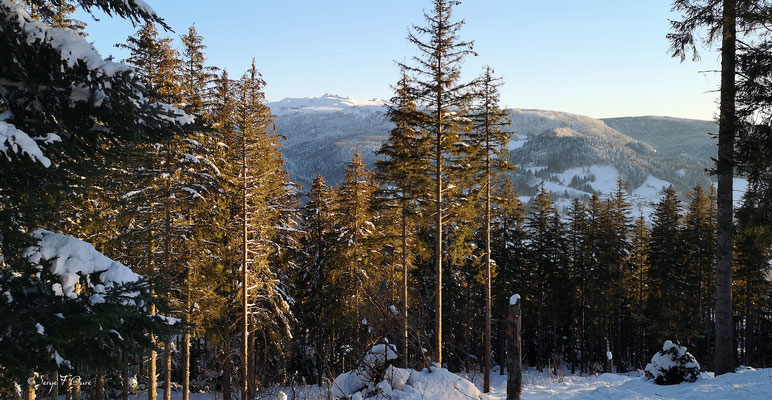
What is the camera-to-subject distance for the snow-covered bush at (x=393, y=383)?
6.79 meters

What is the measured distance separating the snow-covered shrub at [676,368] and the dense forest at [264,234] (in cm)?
136

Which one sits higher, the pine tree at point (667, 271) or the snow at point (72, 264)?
the snow at point (72, 264)

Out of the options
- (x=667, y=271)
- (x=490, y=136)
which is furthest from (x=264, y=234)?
(x=667, y=271)

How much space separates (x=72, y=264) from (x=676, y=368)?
1289 centimetres

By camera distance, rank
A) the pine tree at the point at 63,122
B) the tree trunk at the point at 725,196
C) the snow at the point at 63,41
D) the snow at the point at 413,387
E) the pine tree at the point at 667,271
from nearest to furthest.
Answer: the pine tree at the point at 63,122
the snow at the point at 63,41
the snow at the point at 413,387
the tree trunk at the point at 725,196
the pine tree at the point at 667,271

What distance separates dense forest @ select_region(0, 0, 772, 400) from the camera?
4.25m

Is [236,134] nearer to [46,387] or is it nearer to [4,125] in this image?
[4,125]

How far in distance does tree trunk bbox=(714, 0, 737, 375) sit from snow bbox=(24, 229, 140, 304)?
1267cm

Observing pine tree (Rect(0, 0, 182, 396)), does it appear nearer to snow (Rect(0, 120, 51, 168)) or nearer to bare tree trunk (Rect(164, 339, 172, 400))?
snow (Rect(0, 120, 51, 168))


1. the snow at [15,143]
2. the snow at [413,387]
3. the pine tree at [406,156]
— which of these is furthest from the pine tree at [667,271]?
the snow at [15,143]

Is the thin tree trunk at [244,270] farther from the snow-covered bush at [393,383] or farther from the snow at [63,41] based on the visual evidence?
the snow at [63,41]

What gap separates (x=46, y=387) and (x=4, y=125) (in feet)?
82.0

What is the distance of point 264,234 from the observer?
62.0 feet

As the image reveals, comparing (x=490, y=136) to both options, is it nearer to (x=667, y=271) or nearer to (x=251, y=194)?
(x=251, y=194)
